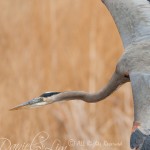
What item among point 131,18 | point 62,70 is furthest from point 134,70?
point 62,70

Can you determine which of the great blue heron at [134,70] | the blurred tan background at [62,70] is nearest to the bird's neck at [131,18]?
the great blue heron at [134,70]

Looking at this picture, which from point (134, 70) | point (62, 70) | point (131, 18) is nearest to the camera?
point (134, 70)

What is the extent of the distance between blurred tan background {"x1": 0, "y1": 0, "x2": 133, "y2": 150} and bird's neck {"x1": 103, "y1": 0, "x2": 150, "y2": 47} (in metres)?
0.81

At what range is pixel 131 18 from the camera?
5.00 m

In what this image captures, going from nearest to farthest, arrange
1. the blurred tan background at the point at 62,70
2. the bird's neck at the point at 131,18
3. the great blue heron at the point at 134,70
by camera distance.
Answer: the great blue heron at the point at 134,70 → the bird's neck at the point at 131,18 → the blurred tan background at the point at 62,70

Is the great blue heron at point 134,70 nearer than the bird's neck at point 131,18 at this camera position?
Yes

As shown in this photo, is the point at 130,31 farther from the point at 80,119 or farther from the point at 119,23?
the point at 80,119

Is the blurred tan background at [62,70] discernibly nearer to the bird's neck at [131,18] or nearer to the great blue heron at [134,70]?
the great blue heron at [134,70]

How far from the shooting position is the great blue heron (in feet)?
13.3

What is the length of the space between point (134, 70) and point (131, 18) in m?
0.60

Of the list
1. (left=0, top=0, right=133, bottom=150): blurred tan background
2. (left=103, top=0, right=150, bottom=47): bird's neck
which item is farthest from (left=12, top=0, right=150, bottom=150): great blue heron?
(left=0, top=0, right=133, bottom=150): blurred tan background

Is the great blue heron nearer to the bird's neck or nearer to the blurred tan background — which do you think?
the bird's neck

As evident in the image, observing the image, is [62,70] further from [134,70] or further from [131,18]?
[134,70]

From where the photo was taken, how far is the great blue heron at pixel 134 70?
4.06 m
